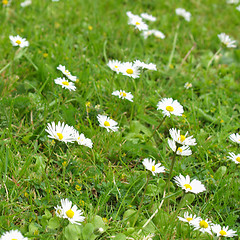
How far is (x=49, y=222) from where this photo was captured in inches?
64.4

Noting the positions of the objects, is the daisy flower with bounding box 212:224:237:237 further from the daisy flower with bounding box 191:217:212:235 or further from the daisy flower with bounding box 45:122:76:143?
the daisy flower with bounding box 45:122:76:143

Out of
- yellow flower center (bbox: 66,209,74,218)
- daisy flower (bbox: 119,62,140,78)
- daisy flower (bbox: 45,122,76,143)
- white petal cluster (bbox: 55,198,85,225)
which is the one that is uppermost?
daisy flower (bbox: 119,62,140,78)

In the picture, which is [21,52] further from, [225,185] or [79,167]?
[225,185]

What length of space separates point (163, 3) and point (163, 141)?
95.9 inches

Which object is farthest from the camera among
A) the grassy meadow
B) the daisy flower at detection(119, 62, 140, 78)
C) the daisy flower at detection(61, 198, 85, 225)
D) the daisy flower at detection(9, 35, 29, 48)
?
the daisy flower at detection(9, 35, 29, 48)

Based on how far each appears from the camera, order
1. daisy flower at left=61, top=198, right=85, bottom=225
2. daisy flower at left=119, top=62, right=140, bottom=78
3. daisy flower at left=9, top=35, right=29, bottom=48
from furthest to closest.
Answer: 1. daisy flower at left=9, top=35, right=29, bottom=48
2. daisy flower at left=119, top=62, right=140, bottom=78
3. daisy flower at left=61, top=198, right=85, bottom=225

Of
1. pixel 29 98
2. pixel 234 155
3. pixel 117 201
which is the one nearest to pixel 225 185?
pixel 234 155

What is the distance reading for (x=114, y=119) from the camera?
2.43 m

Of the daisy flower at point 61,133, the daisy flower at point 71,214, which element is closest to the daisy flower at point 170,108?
the daisy flower at point 61,133

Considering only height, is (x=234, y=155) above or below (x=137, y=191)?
above

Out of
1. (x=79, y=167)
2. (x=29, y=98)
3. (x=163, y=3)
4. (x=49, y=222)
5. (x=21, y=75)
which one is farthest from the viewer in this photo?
(x=163, y=3)

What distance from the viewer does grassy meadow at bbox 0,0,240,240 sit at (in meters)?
1.80

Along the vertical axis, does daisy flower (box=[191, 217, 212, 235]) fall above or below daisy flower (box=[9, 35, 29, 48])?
below

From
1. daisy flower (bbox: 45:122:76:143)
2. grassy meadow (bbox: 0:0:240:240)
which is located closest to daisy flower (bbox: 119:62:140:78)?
grassy meadow (bbox: 0:0:240:240)
